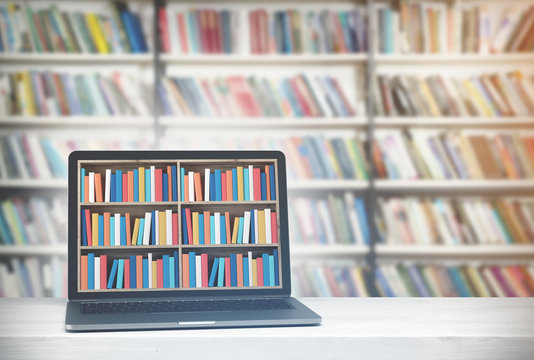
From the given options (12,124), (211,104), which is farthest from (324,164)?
(12,124)

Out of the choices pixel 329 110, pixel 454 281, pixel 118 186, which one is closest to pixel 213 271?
pixel 118 186

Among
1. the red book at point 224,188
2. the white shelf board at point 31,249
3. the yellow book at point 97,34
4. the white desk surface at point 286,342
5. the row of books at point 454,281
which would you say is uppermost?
the yellow book at point 97,34

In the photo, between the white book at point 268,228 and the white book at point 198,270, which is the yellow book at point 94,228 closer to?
the white book at point 198,270

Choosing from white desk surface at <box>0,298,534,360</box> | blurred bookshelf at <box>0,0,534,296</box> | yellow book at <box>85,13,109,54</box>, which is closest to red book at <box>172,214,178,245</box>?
white desk surface at <box>0,298,534,360</box>

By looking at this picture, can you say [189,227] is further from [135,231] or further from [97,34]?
[97,34]

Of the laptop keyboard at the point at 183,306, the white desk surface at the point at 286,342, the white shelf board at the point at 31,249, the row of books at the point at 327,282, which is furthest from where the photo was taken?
the row of books at the point at 327,282

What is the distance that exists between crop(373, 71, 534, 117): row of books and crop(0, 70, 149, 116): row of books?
4.25ft

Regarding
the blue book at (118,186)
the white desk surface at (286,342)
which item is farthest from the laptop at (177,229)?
the white desk surface at (286,342)

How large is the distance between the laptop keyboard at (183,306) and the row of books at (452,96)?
2160 millimetres

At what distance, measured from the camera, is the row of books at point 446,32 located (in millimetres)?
2850

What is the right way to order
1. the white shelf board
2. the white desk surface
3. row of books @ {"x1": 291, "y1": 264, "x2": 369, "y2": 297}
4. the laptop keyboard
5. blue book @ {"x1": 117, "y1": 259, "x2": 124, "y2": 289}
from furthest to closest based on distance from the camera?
row of books @ {"x1": 291, "y1": 264, "x2": 369, "y2": 297}, the white shelf board, blue book @ {"x1": 117, "y1": 259, "x2": 124, "y2": 289}, the laptop keyboard, the white desk surface

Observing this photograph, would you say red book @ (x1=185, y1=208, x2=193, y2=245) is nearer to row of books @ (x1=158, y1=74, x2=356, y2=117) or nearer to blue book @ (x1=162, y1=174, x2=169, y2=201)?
blue book @ (x1=162, y1=174, x2=169, y2=201)

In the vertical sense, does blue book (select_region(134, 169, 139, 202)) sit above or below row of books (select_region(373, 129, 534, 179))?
above

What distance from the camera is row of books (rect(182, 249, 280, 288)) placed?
91 centimetres
